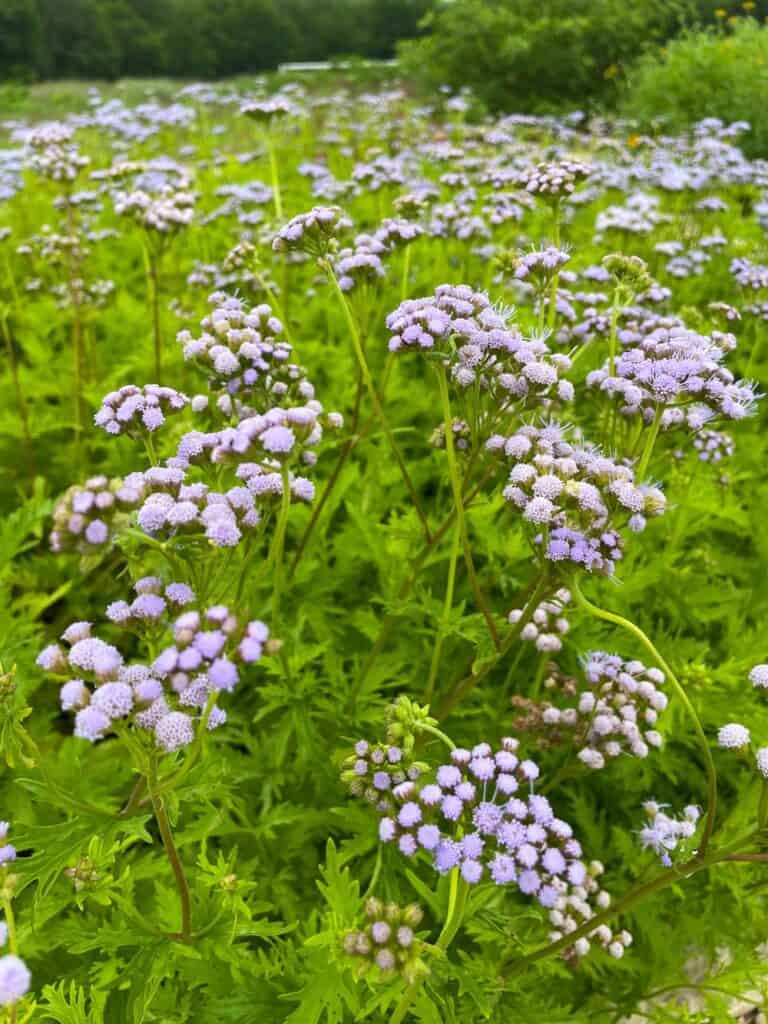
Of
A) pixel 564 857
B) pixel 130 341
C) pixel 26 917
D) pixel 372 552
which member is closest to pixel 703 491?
pixel 372 552

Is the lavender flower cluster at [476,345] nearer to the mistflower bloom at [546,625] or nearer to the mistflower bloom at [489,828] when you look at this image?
the mistflower bloom at [546,625]

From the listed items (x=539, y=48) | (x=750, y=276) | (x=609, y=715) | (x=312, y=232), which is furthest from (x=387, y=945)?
(x=539, y=48)

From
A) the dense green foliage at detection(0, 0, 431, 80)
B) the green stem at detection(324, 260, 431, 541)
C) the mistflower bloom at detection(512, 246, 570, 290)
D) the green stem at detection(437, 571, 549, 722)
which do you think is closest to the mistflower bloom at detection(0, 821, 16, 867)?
the green stem at detection(437, 571, 549, 722)

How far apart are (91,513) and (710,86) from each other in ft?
59.1

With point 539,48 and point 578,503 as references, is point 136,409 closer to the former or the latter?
point 578,503

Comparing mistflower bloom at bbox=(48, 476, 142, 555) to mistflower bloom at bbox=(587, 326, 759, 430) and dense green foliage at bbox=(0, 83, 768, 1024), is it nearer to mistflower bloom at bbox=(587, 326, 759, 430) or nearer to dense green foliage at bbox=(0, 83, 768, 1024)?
→ dense green foliage at bbox=(0, 83, 768, 1024)

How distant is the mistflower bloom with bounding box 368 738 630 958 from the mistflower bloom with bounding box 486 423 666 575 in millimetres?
717

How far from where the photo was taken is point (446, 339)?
2.94 metres

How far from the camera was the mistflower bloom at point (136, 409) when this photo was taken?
2.74m

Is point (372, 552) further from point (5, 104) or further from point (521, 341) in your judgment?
point (5, 104)

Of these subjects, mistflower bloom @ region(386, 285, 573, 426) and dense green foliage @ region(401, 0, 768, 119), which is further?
dense green foliage @ region(401, 0, 768, 119)

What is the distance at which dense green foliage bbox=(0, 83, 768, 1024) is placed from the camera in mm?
2590

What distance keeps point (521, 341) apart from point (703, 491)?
2.53 m

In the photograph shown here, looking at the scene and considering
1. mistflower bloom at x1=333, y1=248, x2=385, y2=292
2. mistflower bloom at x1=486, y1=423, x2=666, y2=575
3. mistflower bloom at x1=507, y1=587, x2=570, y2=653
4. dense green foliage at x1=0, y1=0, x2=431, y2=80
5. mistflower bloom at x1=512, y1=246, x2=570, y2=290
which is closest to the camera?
mistflower bloom at x1=486, y1=423, x2=666, y2=575
